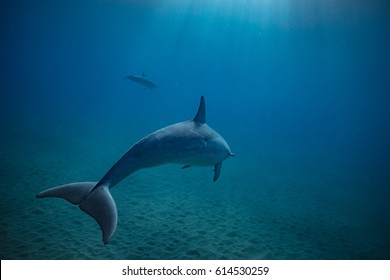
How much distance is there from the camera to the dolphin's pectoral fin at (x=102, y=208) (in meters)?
3.20

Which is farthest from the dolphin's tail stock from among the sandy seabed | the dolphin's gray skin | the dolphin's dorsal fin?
the dolphin's dorsal fin

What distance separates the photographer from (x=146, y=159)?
4.17 meters

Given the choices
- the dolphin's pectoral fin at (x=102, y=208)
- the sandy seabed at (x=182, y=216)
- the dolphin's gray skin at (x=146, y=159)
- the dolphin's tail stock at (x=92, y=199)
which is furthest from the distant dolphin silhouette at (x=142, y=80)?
the dolphin's pectoral fin at (x=102, y=208)

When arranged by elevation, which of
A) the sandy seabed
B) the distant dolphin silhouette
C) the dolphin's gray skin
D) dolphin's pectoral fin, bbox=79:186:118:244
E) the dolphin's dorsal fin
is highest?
the distant dolphin silhouette

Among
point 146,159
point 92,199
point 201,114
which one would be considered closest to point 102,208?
point 92,199

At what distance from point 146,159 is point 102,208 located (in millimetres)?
1081

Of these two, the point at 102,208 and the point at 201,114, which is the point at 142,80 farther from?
the point at 102,208

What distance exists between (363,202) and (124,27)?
178 ft

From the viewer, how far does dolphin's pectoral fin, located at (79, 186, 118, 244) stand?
3197mm

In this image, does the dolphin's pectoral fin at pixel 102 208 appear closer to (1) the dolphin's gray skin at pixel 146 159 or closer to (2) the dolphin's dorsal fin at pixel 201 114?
(1) the dolphin's gray skin at pixel 146 159

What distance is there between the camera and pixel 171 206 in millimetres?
7797

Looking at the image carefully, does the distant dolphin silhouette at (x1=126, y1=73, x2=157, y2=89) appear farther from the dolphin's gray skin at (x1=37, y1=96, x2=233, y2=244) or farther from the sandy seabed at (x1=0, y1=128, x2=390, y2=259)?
the dolphin's gray skin at (x1=37, y1=96, x2=233, y2=244)

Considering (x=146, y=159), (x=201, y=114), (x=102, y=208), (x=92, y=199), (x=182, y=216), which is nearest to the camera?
(x=102, y=208)
